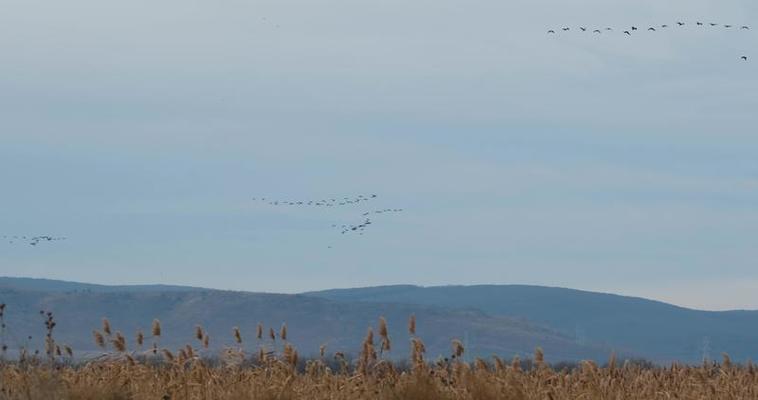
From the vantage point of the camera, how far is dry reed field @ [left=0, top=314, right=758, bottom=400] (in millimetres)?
14109

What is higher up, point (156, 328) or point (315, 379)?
point (156, 328)

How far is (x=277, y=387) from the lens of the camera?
14.8m

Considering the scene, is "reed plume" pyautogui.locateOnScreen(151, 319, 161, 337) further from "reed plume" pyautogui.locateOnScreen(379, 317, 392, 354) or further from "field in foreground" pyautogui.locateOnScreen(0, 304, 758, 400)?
"reed plume" pyautogui.locateOnScreen(379, 317, 392, 354)

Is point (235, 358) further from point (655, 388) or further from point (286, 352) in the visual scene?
point (655, 388)

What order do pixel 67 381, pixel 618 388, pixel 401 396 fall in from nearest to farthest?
pixel 401 396, pixel 67 381, pixel 618 388

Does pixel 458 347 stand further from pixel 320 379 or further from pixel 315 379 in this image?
pixel 315 379

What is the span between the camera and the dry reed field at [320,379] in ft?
46.3

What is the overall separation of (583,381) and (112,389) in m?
5.73

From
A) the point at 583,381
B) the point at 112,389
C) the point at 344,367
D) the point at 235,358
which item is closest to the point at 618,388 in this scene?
the point at 583,381

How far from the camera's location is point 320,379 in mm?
16656

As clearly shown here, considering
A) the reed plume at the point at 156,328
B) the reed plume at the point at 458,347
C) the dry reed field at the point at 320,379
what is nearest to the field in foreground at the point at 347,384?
the dry reed field at the point at 320,379

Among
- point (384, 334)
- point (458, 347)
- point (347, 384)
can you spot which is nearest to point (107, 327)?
point (347, 384)

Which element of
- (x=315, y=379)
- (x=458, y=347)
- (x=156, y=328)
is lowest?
(x=315, y=379)

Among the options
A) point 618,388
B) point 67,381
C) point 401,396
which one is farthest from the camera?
point 618,388
